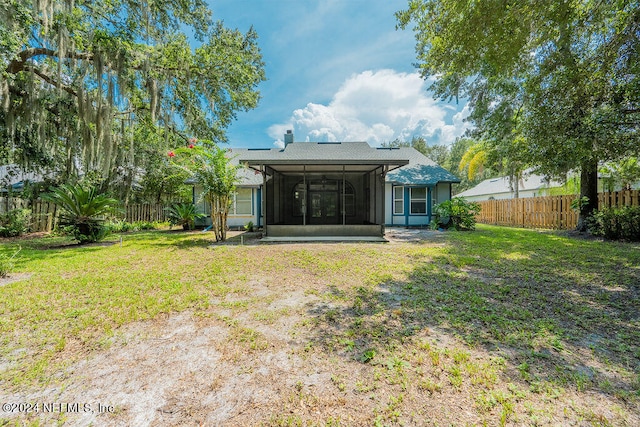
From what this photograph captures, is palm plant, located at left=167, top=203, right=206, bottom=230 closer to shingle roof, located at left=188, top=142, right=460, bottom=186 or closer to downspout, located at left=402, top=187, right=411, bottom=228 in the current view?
shingle roof, located at left=188, top=142, right=460, bottom=186

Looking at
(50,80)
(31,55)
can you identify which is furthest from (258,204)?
(31,55)

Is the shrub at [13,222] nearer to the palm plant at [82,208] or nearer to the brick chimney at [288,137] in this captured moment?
the palm plant at [82,208]

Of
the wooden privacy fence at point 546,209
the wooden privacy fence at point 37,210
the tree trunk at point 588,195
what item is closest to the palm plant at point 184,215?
the wooden privacy fence at point 37,210

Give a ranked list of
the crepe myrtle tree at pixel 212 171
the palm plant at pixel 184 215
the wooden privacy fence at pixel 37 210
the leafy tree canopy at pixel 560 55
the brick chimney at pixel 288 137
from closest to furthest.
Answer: the leafy tree canopy at pixel 560 55 → the crepe myrtle tree at pixel 212 171 → the wooden privacy fence at pixel 37 210 → the palm plant at pixel 184 215 → the brick chimney at pixel 288 137

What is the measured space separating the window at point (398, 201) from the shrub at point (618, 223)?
24.2ft

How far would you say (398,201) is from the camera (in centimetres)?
1462

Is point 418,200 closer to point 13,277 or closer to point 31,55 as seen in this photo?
point 13,277

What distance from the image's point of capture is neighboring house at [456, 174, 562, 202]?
20.8 meters

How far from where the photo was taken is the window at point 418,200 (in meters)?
14.3

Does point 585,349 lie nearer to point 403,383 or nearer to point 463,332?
point 463,332

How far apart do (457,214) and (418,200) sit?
98.1 inches

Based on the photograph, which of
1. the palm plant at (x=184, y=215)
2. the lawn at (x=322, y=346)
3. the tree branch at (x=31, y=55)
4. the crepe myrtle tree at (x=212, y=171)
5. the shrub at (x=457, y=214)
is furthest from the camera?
the palm plant at (x=184, y=215)

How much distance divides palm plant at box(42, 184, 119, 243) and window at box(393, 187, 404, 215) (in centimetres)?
1217

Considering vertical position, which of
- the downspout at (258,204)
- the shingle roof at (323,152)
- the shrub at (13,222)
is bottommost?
the shrub at (13,222)
